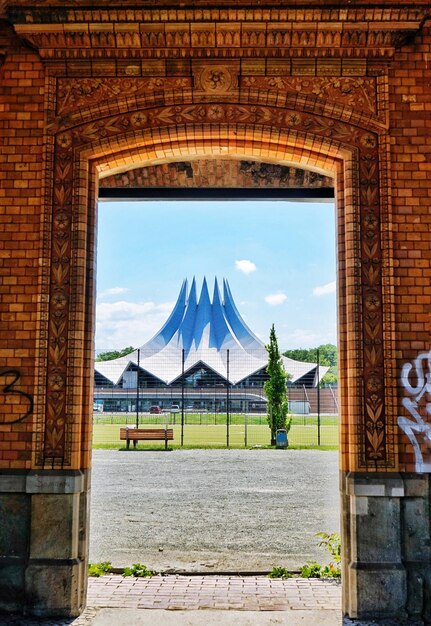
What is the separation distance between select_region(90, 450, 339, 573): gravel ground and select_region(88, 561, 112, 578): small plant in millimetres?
186

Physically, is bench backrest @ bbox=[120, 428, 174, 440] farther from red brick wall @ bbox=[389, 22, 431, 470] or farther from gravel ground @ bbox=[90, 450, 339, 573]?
red brick wall @ bbox=[389, 22, 431, 470]

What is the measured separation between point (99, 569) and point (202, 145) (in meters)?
4.75

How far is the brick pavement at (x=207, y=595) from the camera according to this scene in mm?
5213

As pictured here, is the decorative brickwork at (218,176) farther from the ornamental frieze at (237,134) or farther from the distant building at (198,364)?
the distant building at (198,364)

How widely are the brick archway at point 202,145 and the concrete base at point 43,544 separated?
0.02 m

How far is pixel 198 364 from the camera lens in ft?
A: 137

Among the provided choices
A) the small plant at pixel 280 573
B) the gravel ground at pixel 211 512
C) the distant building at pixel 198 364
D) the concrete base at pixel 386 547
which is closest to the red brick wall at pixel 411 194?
the concrete base at pixel 386 547

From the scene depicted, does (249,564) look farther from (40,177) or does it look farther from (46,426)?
(40,177)

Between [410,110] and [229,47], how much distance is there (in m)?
1.79

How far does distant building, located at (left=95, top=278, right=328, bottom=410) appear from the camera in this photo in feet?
93.6

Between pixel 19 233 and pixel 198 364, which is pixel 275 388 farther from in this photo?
pixel 19 233

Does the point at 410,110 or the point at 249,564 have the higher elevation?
the point at 410,110

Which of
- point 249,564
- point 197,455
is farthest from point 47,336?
point 197,455

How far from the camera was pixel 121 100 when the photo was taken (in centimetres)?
546
